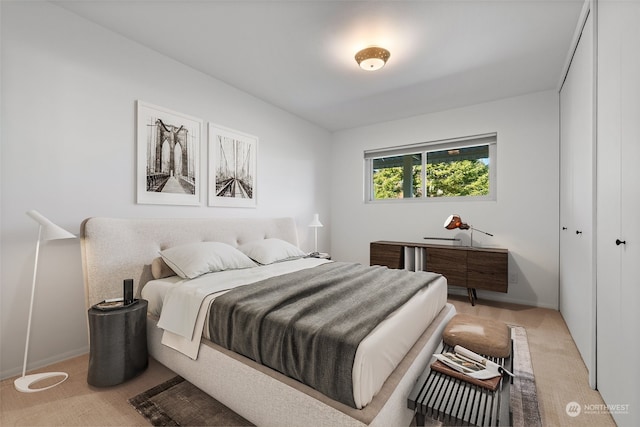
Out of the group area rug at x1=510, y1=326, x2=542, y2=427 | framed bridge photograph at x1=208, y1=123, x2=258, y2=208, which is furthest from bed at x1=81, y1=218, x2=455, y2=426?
area rug at x1=510, y1=326, x2=542, y2=427

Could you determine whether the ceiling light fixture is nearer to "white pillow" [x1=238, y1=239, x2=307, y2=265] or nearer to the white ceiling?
the white ceiling

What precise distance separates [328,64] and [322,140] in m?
2.11

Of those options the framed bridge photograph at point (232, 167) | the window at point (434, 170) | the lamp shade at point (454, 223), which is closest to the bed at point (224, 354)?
the framed bridge photograph at point (232, 167)

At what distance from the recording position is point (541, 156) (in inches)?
132

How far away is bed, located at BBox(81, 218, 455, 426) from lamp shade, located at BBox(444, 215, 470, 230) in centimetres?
152

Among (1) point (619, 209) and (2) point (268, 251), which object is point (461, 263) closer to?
(1) point (619, 209)

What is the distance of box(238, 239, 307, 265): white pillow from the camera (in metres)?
2.81

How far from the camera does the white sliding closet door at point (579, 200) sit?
1.87 metres

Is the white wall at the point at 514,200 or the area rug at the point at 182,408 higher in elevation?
the white wall at the point at 514,200

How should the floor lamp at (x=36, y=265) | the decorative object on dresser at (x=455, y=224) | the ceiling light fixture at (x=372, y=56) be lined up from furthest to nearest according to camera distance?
the decorative object on dresser at (x=455, y=224) → the ceiling light fixture at (x=372, y=56) → the floor lamp at (x=36, y=265)

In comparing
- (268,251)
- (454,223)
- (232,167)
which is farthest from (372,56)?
(454,223)

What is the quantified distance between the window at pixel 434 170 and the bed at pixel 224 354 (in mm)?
2155

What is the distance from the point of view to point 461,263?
11.1 feet

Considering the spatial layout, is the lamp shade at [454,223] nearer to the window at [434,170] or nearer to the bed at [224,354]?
the window at [434,170]
